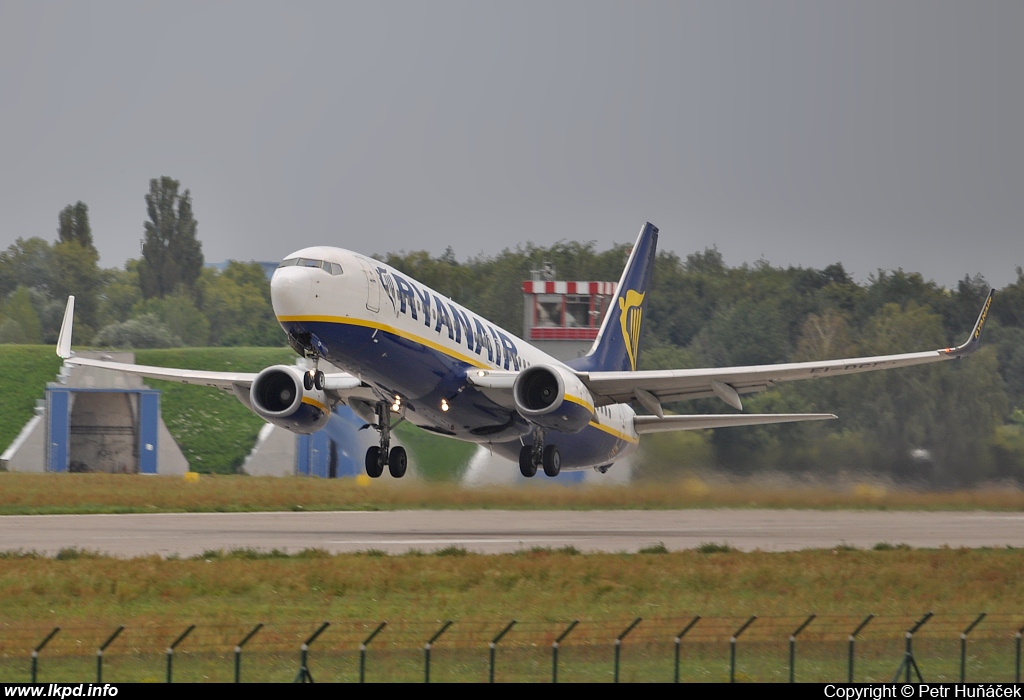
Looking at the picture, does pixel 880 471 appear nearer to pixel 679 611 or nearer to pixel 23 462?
pixel 679 611

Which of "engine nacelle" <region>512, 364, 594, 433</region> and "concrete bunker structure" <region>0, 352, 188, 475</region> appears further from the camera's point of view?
"concrete bunker structure" <region>0, 352, 188, 475</region>

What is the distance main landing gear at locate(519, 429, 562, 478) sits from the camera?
108ft

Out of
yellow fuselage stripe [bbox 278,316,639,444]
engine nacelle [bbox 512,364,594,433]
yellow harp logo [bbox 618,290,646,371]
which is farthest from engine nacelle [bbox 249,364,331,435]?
yellow harp logo [bbox 618,290,646,371]

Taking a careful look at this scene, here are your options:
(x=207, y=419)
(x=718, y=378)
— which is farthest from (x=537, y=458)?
(x=207, y=419)

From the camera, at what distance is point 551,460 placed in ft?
109

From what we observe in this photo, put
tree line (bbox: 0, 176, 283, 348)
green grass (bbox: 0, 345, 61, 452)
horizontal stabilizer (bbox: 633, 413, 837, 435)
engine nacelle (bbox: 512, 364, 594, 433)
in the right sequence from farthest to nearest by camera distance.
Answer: tree line (bbox: 0, 176, 283, 348) < green grass (bbox: 0, 345, 61, 452) < horizontal stabilizer (bbox: 633, 413, 837, 435) < engine nacelle (bbox: 512, 364, 594, 433)

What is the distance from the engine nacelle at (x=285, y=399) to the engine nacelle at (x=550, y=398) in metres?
5.80

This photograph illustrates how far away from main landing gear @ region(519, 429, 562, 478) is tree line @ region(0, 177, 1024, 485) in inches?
521

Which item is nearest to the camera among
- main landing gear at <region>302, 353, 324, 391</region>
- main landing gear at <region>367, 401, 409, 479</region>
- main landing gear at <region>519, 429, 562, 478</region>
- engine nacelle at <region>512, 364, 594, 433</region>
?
main landing gear at <region>302, 353, 324, 391</region>

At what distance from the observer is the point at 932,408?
53344 millimetres

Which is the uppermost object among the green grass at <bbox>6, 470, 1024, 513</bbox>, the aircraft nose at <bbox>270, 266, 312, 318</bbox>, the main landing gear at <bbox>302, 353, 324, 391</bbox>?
the aircraft nose at <bbox>270, 266, 312, 318</bbox>

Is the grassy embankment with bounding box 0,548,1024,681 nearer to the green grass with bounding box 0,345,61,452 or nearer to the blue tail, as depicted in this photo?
the blue tail

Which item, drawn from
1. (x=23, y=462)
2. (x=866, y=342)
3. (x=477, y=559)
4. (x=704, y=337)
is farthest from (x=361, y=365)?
(x=704, y=337)

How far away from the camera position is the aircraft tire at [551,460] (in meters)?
33.3
